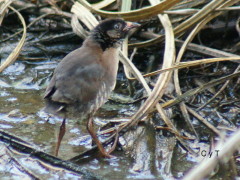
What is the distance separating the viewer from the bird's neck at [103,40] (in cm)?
427

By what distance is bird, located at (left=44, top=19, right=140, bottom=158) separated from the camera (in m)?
3.71

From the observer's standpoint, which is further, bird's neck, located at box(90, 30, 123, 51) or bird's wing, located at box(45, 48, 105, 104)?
bird's neck, located at box(90, 30, 123, 51)

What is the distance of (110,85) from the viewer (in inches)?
159

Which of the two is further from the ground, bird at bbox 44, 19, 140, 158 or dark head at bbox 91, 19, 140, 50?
dark head at bbox 91, 19, 140, 50

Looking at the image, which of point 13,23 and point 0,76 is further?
point 13,23

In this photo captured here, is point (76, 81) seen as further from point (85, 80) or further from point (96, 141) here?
point (96, 141)

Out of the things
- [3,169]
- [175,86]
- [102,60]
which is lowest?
[3,169]

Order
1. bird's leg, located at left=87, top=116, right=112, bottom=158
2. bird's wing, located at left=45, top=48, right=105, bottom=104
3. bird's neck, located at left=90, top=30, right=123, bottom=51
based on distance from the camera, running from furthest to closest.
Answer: bird's neck, located at left=90, top=30, right=123, bottom=51, bird's leg, located at left=87, top=116, right=112, bottom=158, bird's wing, located at left=45, top=48, right=105, bottom=104

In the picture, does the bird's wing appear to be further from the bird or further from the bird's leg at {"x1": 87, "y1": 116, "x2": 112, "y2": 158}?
the bird's leg at {"x1": 87, "y1": 116, "x2": 112, "y2": 158}

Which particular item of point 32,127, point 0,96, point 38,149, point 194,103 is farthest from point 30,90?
point 194,103

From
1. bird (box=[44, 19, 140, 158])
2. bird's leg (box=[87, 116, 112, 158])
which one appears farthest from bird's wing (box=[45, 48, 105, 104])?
bird's leg (box=[87, 116, 112, 158])

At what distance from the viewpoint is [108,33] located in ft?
14.1

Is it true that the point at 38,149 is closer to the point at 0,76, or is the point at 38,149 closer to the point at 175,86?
the point at 175,86

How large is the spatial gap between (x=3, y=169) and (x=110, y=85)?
41.8 inches
